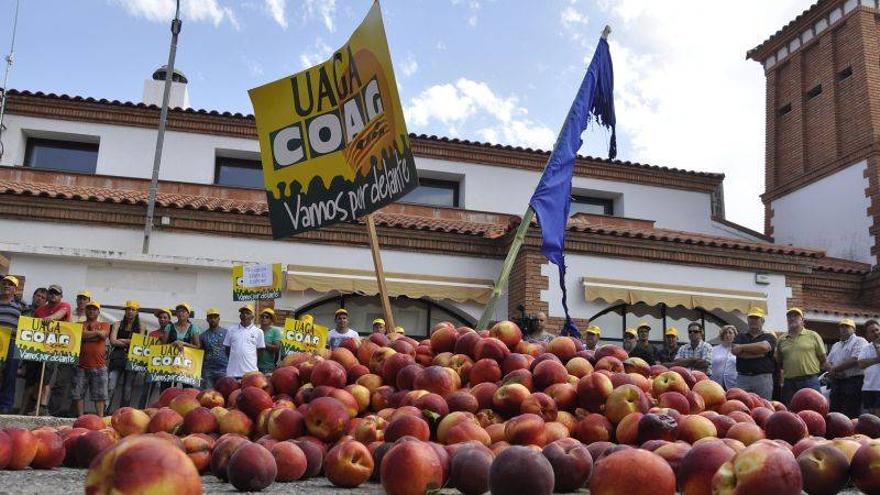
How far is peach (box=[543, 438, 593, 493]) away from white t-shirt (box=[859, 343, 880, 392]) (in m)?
7.41

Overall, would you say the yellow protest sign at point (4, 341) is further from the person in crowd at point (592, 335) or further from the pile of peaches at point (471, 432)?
the person in crowd at point (592, 335)

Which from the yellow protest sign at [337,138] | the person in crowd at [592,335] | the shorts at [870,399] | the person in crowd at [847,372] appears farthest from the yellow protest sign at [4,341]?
the shorts at [870,399]

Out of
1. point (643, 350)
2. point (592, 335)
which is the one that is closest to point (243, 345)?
point (592, 335)

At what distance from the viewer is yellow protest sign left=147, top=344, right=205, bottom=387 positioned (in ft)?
30.9

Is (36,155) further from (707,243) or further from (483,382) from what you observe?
(483,382)

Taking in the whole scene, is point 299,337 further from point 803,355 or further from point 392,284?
point 803,355

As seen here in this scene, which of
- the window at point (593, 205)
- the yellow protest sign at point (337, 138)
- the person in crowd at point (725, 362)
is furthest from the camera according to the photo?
the window at point (593, 205)

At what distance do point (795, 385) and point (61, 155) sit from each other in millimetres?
15377

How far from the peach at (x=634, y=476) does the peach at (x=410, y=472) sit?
617 millimetres

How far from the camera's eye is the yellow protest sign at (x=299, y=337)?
10.4 metres

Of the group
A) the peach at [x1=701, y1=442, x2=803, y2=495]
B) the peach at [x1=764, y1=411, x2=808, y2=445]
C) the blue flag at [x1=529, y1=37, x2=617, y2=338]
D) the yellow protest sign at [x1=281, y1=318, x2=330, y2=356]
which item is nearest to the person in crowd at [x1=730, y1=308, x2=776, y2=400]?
the blue flag at [x1=529, y1=37, x2=617, y2=338]

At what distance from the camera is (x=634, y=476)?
2211mm

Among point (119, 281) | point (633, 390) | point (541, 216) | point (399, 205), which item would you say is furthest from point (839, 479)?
point (399, 205)

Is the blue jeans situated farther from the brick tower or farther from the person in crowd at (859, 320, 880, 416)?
the brick tower
